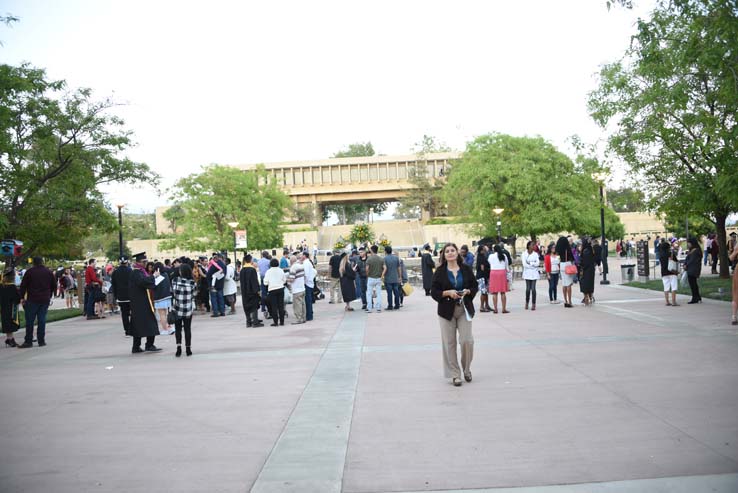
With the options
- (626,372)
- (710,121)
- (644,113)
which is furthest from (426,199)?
(626,372)

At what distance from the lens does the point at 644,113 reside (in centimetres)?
2064

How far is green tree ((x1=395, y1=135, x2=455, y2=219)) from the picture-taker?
80.2 metres

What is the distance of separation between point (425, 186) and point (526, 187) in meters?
37.1

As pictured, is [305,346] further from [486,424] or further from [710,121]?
[710,121]

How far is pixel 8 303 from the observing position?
14.2 metres

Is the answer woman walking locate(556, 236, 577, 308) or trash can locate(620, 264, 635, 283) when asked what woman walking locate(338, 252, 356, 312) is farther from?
trash can locate(620, 264, 635, 283)

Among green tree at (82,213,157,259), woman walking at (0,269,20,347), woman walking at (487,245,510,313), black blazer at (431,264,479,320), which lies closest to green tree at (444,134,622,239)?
woman walking at (487,245,510,313)

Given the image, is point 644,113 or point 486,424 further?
point 644,113

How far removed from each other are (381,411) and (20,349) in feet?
32.2

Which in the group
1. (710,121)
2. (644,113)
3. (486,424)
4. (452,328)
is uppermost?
(644,113)

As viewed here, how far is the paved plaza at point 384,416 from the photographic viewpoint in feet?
17.0

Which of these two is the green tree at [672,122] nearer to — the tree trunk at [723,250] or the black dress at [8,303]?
the tree trunk at [723,250]

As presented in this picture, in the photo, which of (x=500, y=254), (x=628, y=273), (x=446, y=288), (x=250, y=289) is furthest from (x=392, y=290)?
(x=628, y=273)

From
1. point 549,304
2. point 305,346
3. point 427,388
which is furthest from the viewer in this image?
point 549,304
